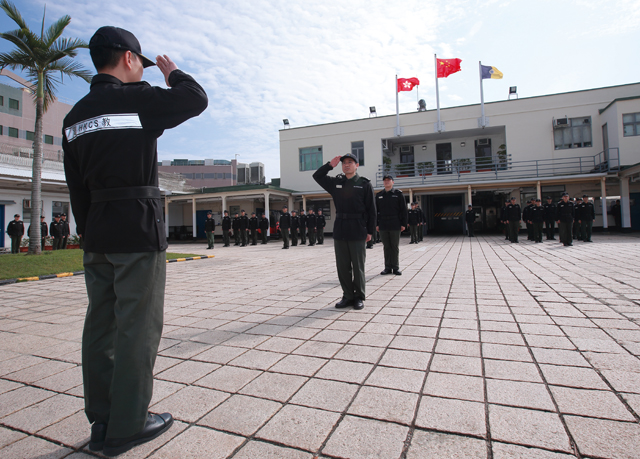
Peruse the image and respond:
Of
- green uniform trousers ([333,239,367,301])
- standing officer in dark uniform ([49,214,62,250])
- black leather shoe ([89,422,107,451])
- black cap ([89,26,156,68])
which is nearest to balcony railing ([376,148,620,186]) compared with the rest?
standing officer in dark uniform ([49,214,62,250])

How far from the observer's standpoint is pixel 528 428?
165 centimetres

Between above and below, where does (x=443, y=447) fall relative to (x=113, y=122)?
below

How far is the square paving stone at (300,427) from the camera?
1.60 metres

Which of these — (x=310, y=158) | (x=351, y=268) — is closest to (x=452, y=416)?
(x=351, y=268)

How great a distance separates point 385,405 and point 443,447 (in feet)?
1.34

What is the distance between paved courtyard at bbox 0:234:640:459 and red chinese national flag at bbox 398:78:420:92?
899 inches

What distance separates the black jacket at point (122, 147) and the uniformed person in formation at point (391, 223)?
5.61m

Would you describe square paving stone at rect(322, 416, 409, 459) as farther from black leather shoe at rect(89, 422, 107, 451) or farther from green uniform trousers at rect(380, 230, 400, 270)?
green uniform trousers at rect(380, 230, 400, 270)

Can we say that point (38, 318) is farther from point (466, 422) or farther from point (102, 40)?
point (466, 422)

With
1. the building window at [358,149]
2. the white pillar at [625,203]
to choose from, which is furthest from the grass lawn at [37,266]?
the white pillar at [625,203]

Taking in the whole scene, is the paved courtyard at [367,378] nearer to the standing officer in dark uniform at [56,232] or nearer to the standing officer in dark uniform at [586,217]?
the standing officer in dark uniform at [586,217]

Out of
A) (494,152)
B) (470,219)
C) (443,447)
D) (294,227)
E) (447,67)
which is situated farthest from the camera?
(447,67)

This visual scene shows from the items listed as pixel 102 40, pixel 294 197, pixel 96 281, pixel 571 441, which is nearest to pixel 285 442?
pixel 96 281

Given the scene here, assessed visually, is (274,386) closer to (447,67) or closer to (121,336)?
(121,336)
